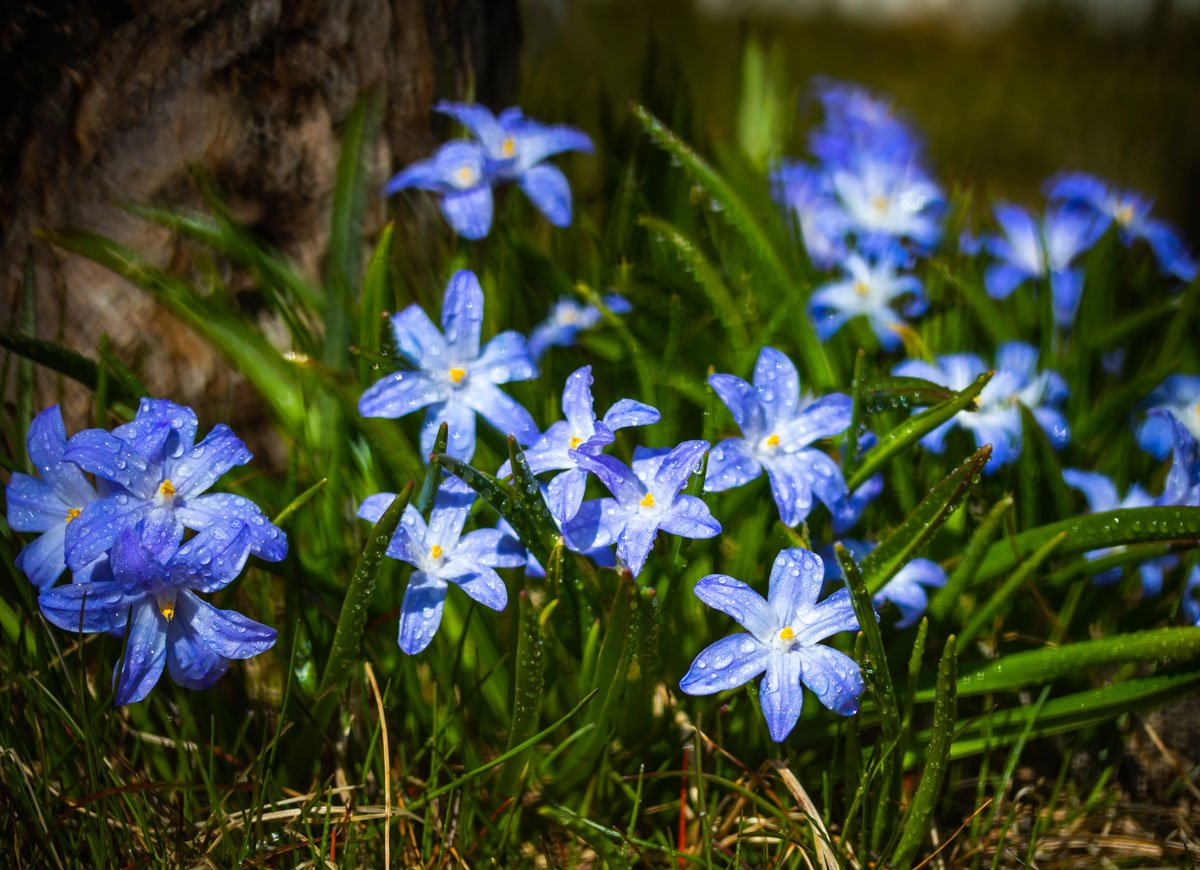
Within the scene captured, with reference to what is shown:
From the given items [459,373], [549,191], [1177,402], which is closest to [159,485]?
[459,373]

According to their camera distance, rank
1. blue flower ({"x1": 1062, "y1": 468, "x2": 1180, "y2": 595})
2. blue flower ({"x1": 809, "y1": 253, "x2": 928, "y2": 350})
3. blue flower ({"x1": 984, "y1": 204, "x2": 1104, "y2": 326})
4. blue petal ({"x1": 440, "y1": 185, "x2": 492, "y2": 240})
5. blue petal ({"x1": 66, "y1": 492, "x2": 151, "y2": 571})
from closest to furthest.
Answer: blue petal ({"x1": 66, "y1": 492, "x2": 151, "y2": 571}) → blue flower ({"x1": 1062, "y1": 468, "x2": 1180, "y2": 595}) → blue petal ({"x1": 440, "y1": 185, "x2": 492, "y2": 240}) → blue flower ({"x1": 809, "y1": 253, "x2": 928, "y2": 350}) → blue flower ({"x1": 984, "y1": 204, "x2": 1104, "y2": 326})

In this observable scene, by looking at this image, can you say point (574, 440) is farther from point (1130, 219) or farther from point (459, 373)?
point (1130, 219)

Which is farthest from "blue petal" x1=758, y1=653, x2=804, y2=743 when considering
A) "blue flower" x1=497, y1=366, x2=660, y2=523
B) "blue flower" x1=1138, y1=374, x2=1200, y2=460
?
"blue flower" x1=1138, y1=374, x2=1200, y2=460

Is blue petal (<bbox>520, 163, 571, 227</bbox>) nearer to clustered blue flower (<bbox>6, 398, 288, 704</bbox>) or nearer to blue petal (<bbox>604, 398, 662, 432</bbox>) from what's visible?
blue petal (<bbox>604, 398, 662, 432</bbox>)

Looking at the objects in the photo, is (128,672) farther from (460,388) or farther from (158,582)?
(460,388)

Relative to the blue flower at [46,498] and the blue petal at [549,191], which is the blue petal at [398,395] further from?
the blue petal at [549,191]

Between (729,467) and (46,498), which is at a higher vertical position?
(729,467)

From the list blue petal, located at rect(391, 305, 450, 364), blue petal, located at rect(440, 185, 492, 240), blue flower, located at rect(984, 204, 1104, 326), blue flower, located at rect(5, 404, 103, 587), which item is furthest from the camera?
blue flower, located at rect(984, 204, 1104, 326)
